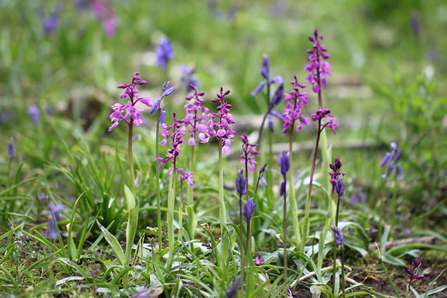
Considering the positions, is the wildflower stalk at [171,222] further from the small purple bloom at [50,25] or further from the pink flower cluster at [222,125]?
the small purple bloom at [50,25]

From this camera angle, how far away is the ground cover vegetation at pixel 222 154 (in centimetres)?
169

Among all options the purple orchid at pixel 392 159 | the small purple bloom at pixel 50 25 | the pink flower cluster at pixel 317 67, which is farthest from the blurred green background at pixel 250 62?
the pink flower cluster at pixel 317 67

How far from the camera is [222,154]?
223cm

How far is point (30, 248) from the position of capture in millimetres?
1930

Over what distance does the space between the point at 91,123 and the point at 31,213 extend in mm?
2171

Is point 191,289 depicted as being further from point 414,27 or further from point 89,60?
point 89,60

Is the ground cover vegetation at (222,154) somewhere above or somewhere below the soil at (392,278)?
above

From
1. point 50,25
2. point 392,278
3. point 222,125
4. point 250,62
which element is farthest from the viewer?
point 250,62

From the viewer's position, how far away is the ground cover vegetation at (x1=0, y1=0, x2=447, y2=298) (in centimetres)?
169

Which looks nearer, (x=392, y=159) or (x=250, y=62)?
(x=392, y=159)

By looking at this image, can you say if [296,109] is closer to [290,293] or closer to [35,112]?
[290,293]

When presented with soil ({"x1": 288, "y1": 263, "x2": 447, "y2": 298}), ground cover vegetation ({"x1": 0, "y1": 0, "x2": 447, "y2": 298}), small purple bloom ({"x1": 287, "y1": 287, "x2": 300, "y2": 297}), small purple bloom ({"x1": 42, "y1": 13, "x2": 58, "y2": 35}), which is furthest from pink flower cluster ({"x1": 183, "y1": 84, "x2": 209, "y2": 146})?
small purple bloom ({"x1": 42, "y1": 13, "x2": 58, "y2": 35})

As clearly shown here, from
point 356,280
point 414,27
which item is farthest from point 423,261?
point 414,27


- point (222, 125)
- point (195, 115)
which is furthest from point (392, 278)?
point (195, 115)
